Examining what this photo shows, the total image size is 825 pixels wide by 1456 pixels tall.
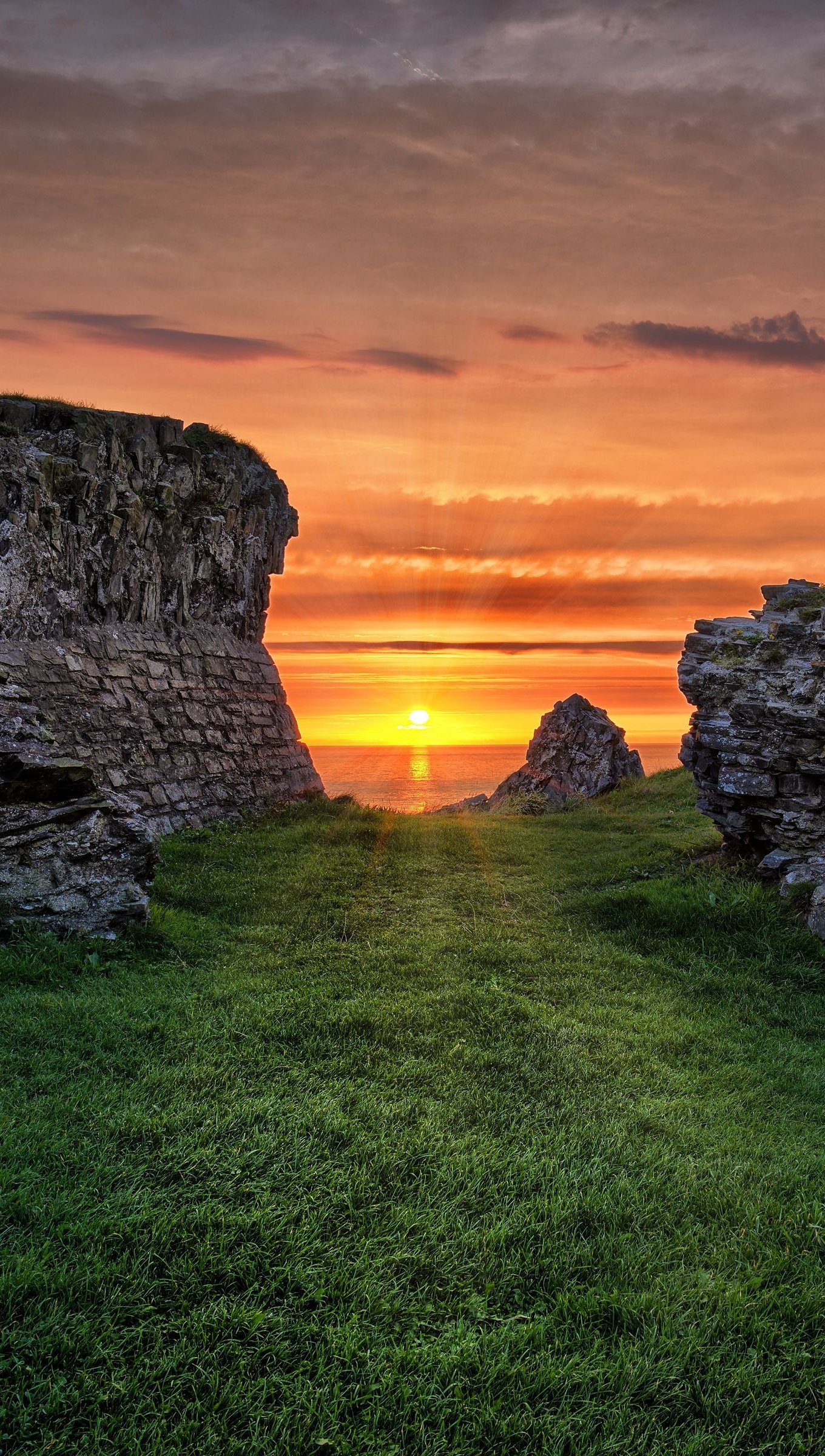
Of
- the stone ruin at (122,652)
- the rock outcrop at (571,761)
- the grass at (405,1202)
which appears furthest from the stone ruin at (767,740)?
the rock outcrop at (571,761)

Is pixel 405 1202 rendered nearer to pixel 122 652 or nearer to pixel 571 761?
pixel 122 652

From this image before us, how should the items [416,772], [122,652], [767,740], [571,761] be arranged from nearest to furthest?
[767,740] → [122,652] → [571,761] → [416,772]

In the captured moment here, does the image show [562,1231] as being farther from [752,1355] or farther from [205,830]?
[205,830]

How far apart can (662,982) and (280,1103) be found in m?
5.51

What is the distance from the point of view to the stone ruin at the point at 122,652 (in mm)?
9070

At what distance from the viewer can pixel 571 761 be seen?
28578 mm

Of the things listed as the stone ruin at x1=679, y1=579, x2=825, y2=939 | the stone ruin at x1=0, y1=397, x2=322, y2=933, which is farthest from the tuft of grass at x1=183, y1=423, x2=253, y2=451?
the stone ruin at x1=679, y1=579, x2=825, y2=939

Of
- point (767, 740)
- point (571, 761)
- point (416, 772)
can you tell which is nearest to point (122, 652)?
point (767, 740)

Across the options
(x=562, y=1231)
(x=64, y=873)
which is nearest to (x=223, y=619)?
(x=64, y=873)

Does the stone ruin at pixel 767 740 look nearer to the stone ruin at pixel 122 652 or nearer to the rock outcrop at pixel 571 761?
the stone ruin at pixel 122 652

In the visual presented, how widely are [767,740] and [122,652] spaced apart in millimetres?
11937

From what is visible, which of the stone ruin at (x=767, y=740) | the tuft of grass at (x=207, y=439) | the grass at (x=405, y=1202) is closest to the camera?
the grass at (x=405, y=1202)

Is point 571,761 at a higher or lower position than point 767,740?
lower

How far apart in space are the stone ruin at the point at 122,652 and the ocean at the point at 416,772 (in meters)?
5.91
